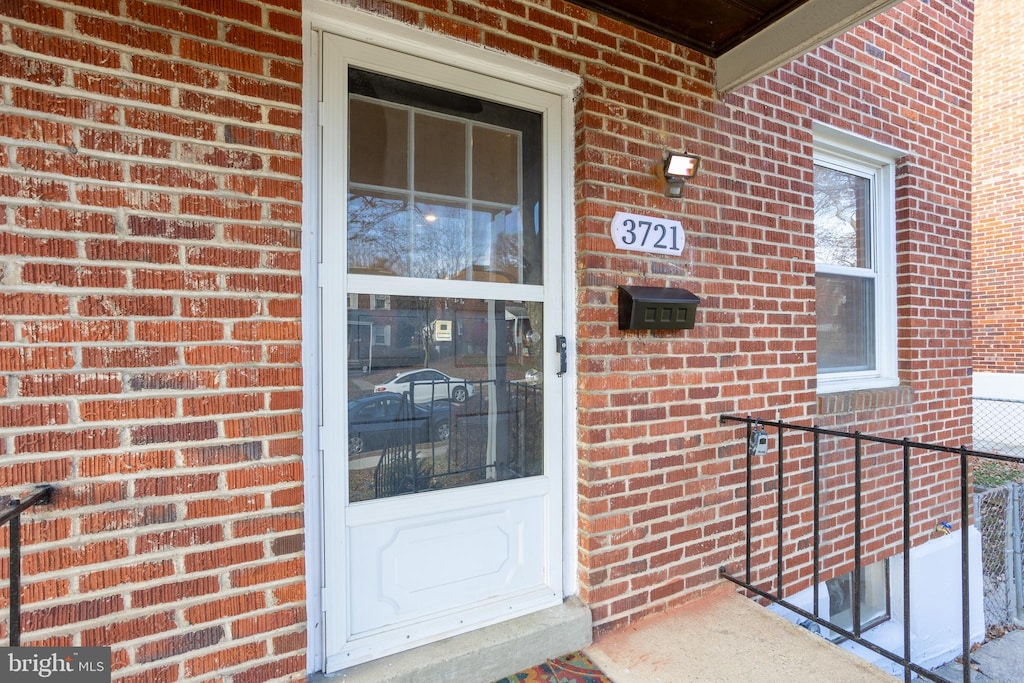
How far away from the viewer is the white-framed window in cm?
310

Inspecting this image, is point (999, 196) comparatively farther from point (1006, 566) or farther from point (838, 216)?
point (838, 216)

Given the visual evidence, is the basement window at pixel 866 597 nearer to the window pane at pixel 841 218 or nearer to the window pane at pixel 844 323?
the window pane at pixel 844 323

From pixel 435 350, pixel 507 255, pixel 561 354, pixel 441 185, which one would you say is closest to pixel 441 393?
pixel 435 350

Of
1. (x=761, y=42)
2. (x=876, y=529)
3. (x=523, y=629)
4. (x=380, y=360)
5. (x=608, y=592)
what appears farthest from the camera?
(x=876, y=529)

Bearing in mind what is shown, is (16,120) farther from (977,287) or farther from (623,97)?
(977,287)

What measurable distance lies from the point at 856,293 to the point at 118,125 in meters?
3.89

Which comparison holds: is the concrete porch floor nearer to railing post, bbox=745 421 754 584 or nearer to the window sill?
railing post, bbox=745 421 754 584

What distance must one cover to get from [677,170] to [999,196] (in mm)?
8756

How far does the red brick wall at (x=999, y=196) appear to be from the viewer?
735 centimetres

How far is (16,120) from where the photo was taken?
1.28 meters

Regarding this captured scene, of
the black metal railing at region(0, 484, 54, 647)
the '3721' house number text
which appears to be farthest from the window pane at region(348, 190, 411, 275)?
the black metal railing at region(0, 484, 54, 647)

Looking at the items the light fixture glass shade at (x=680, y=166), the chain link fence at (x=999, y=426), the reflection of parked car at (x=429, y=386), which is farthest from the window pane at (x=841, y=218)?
the chain link fence at (x=999, y=426)

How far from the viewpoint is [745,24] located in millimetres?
2254

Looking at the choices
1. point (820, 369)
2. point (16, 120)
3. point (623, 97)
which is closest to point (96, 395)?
point (16, 120)
